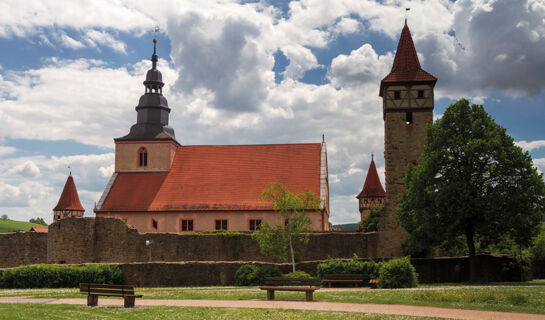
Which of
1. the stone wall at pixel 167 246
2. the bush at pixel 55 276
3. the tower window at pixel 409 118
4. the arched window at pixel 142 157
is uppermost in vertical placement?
the tower window at pixel 409 118

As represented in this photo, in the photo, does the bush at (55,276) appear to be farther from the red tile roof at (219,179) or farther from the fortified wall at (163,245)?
the red tile roof at (219,179)

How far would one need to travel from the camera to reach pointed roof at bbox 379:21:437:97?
42.5 metres

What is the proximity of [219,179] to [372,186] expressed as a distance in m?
20.6

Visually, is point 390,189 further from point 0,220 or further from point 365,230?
point 0,220

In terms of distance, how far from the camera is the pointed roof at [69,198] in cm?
7162

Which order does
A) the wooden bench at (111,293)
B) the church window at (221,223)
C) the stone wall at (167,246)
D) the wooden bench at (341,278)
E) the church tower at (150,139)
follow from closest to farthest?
the wooden bench at (111,293)
the wooden bench at (341,278)
the stone wall at (167,246)
the church window at (221,223)
the church tower at (150,139)

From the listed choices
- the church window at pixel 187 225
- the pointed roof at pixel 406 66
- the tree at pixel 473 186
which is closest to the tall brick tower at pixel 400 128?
the pointed roof at pixel 406 66

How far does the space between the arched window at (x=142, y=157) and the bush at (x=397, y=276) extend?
33237 millimetres

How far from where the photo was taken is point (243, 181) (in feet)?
164

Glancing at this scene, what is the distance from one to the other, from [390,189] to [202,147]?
2108 centimetres

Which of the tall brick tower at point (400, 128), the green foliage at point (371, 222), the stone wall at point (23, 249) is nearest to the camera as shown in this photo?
the tall brick tower at point (400, 128)

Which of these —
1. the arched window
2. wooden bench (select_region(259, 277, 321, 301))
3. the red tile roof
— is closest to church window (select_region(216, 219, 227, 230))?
the red tile roof

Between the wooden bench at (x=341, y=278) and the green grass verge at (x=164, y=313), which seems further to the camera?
the wooden bench at (x=341, y=278)

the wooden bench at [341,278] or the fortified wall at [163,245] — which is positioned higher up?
the fortified wall at [163,245]
